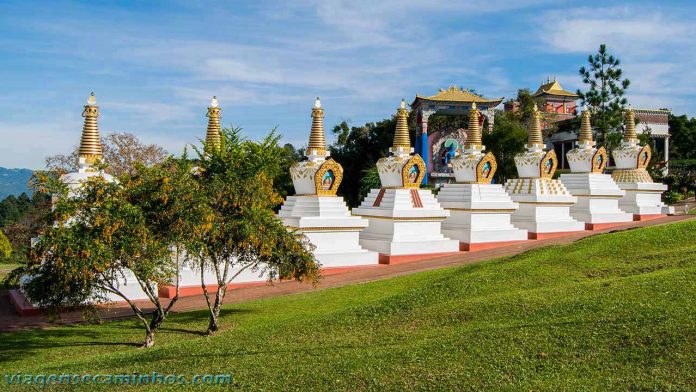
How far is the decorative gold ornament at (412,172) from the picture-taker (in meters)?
25.8

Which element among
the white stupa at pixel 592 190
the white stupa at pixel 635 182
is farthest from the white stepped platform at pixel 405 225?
the white stupa at pixel 635 182

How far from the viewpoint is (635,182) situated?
3594cm

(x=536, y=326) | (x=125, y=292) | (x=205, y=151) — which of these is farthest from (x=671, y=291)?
(x=205, y=151)

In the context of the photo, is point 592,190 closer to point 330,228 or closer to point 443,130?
point 330,228

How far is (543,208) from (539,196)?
634 millimetres

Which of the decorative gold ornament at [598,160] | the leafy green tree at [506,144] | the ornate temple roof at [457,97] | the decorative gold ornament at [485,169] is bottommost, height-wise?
the decorative gold ornament at [485,169]

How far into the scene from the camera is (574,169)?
34.4 m

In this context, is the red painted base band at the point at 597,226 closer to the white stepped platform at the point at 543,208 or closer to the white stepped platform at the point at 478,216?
the white stepped platform at the point at 543,208

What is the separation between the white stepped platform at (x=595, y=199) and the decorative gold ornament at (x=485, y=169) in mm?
6949

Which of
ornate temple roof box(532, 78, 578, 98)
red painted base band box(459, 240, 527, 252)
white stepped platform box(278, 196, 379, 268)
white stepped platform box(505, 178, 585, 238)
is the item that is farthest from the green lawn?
ornate temple roof box(532, 78, 578, 98)

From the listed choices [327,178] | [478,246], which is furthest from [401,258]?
[478,246]

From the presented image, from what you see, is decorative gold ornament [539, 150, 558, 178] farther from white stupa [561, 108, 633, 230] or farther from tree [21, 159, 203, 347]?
tree [21, 159, 203, 347]

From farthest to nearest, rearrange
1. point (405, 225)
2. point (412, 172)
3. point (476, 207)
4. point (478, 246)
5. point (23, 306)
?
point (476, 207)
point (478, 246)
point (412, 172)
point (405, 225)
point (23, 306)

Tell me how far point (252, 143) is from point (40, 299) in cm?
1516
